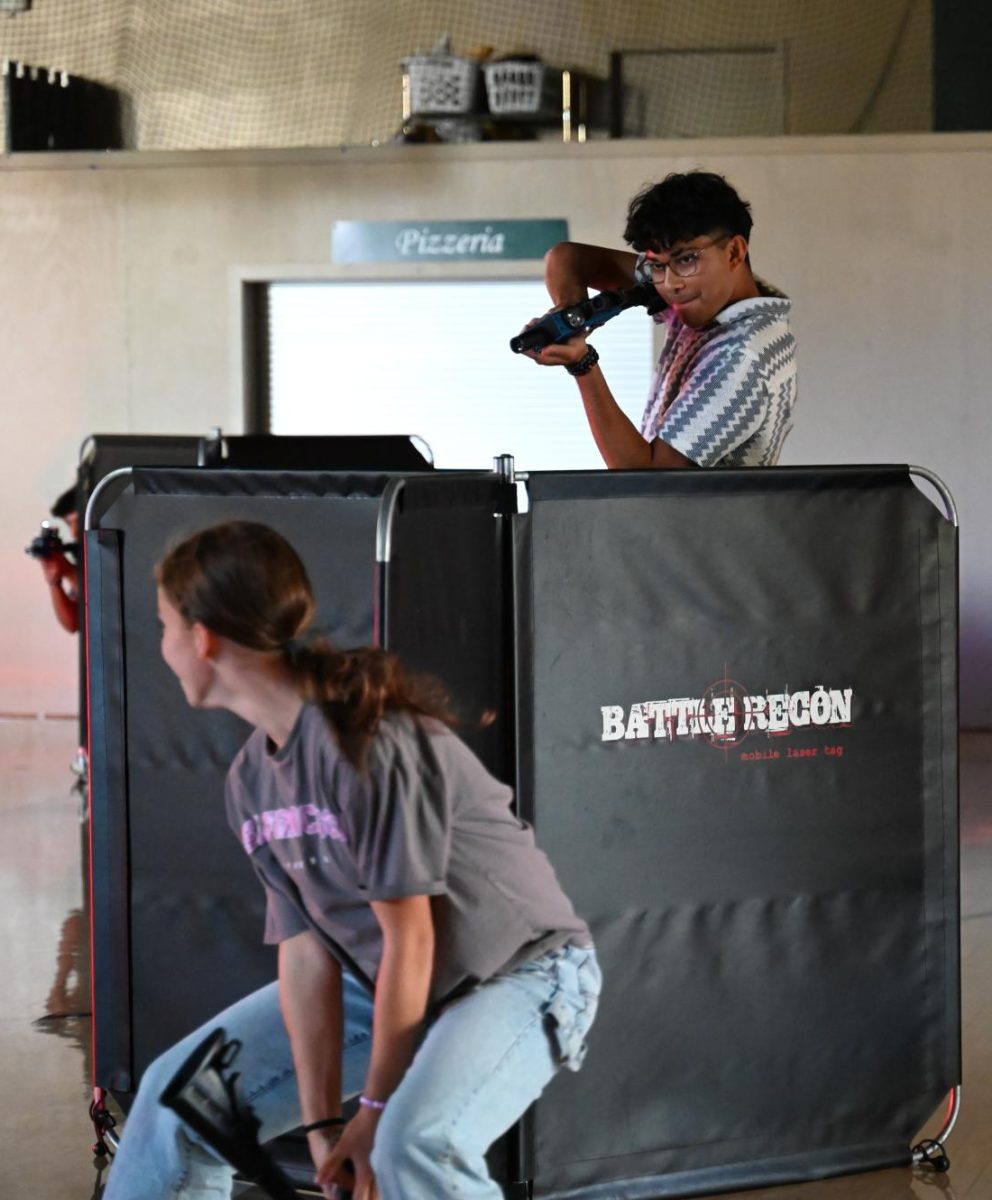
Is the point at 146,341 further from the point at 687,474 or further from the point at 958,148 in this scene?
the point at 687,474

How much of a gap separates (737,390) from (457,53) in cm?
752

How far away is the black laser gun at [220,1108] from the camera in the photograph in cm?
226

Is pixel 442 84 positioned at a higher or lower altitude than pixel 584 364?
higher

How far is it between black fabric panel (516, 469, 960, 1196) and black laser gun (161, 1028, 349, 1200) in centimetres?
94

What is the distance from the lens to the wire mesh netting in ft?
32.0

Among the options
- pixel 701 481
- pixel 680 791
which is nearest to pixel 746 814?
pixel 680 791

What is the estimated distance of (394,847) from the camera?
2061 mm

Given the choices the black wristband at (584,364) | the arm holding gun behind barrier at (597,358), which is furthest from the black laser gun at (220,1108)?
the black wristband at (584,364)

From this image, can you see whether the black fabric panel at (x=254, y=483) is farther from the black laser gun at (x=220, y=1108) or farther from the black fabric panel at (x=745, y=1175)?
the black fabric panel at (x=745, y=1175)

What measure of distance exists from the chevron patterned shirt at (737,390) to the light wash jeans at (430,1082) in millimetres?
1369

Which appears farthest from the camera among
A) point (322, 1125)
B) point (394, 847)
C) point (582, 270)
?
point (582, 270)

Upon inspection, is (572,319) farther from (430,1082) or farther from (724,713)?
(430,1082)

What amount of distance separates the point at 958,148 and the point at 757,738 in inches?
264

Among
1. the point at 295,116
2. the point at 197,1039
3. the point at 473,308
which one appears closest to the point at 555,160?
the point at 473,308
